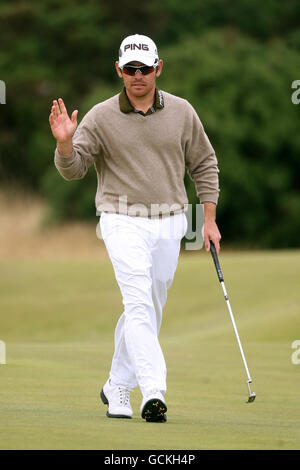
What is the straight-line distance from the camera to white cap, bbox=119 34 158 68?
5816mm

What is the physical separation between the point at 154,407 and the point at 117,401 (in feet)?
1.74

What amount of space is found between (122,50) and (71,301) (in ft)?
42.1

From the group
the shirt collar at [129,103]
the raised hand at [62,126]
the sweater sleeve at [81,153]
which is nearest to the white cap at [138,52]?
the shirt collar at [129,103]

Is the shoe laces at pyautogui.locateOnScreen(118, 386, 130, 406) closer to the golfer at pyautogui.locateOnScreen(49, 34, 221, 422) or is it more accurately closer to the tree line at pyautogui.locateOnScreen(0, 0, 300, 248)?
the golfer at pyautogui.locateOnScreen(49, 34, 221, 422)

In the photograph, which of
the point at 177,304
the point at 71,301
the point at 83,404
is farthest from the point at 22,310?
the point at 83,404

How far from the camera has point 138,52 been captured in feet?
19.1

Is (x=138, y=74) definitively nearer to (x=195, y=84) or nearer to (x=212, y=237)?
(x=212, y=237)

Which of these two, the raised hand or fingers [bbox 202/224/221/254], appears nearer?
the raised hand

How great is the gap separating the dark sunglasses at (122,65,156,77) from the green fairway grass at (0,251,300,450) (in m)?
1.91

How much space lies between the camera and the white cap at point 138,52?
5.82 metres
